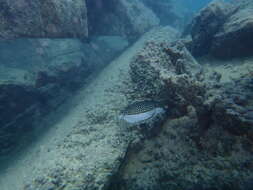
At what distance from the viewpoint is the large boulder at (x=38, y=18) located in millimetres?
3277

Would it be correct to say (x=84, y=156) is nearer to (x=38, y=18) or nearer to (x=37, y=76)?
(x=38, y=18)

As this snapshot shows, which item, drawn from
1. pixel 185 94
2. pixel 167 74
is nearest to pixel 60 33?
pixel 167 74

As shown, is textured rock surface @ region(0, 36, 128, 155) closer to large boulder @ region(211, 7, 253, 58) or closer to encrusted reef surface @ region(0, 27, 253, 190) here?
encrusted reef surface @ region(0, 27, 253, 190)

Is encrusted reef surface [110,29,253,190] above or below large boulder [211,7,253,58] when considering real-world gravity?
below

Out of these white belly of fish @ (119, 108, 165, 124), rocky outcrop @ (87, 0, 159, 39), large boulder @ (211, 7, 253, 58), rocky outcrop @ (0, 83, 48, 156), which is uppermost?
rocky outcrop @ (87, 0, 159, 39)

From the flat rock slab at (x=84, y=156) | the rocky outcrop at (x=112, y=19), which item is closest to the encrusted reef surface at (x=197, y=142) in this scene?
the flat rock slab at (x=84, y=156)

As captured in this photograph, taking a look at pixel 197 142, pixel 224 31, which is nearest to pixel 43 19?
pixel 197 142

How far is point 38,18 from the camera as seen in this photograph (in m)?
3.48

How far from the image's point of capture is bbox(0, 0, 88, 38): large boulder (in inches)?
129

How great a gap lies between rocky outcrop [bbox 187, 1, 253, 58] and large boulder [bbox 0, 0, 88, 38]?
349 cm

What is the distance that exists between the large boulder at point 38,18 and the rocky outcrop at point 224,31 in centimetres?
349

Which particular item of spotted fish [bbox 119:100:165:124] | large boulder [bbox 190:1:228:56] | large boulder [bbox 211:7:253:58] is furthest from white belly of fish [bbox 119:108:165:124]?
large boulder [bbox 190:1:228:56]

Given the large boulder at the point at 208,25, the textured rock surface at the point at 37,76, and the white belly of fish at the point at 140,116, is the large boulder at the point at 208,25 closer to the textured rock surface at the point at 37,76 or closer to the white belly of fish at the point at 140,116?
the textured rock surface at the point at 37,76

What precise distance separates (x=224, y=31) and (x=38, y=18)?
4.27 m
